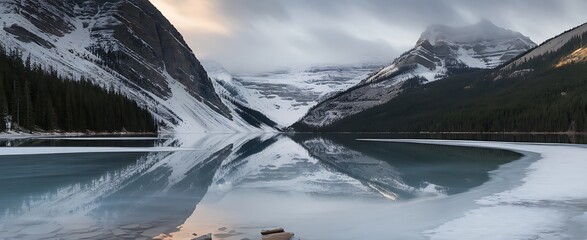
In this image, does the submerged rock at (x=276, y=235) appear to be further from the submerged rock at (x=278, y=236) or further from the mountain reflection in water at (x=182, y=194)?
the mountain reflection in water at (x=182, y=194)

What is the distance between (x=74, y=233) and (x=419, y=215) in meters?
11.8

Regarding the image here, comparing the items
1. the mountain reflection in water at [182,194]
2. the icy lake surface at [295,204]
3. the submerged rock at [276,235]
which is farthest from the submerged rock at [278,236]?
the mountain reflection in water at [182,194]

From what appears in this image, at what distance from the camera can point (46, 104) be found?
109 meters

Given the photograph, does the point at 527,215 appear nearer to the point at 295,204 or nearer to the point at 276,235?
the point at 295,204

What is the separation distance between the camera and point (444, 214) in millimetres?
17484

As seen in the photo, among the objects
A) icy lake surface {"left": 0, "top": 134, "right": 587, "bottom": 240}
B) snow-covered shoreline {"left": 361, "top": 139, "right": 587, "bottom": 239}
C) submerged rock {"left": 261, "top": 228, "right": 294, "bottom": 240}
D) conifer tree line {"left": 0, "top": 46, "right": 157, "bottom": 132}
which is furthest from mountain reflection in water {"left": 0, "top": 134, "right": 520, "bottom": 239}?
conifer tree line {"left": 0, "top": 46, "right": 157, "bottom": 132}

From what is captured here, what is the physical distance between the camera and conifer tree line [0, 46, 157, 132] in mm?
100062

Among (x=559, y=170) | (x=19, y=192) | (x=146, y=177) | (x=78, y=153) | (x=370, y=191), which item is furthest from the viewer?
(x=78, y=153)

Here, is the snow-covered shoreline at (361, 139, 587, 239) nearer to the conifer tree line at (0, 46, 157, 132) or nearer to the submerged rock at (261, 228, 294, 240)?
the submerged rock at (261, 228, 294, 240)

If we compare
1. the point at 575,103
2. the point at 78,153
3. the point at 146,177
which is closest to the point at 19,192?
the point at 146,177

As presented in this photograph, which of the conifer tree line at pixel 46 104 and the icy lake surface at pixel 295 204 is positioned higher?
the conifer tree line at pixel 46 104

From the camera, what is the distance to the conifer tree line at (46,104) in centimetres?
10006

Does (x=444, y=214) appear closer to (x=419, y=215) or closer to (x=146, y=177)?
(x=419, y=215)

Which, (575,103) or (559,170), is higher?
(575,103)
